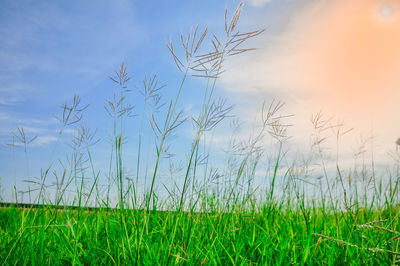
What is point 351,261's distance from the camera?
1841 millimetres

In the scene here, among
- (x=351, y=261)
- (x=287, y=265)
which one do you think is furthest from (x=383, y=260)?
(x=287, y=265)

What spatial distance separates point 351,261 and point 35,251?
183 cm

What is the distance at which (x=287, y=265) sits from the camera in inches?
68.8

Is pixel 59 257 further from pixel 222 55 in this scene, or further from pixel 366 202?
pixel 366 202

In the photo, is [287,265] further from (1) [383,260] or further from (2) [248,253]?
(1) [383,260]


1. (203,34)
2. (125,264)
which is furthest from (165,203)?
(203,34)

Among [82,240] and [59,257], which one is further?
[82,240]

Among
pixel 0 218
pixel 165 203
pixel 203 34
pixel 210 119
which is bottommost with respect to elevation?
pixel 0 218

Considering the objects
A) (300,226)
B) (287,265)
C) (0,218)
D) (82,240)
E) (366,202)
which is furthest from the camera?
(0,218)

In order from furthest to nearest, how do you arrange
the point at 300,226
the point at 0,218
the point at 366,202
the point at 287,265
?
1. the point at 0,218
2. the point at 366,202
3. the point at 300,226
4. the point at 287,265

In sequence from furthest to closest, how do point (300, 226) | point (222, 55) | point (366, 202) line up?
point (366, 202), point (300, 226), point (222, 55)

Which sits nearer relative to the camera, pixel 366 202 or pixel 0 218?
pixel 366 202

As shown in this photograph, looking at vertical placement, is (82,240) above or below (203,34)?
below

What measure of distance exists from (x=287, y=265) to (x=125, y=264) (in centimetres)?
88
